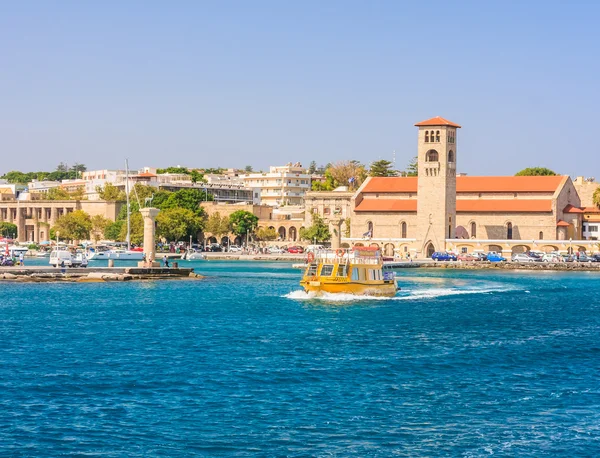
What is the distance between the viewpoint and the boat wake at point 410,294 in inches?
2185

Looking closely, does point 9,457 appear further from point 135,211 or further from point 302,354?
point 135,211

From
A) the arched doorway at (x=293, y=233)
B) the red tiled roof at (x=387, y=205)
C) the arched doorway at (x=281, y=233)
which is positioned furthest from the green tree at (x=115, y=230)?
the red tiled roof at (x=387, y=205)

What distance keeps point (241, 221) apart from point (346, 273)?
78.9 metres

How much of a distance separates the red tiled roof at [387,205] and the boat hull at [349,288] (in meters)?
57.9

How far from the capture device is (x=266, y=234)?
135m

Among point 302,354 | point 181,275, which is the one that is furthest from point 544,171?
point 302,354

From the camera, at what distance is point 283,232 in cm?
13912

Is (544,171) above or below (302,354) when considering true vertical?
above

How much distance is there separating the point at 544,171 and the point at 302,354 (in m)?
121

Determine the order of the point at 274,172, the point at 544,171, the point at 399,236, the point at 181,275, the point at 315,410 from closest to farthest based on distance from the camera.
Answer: the point at 315,410 < the point at 181,275 < the point at 399,236 < the point at 544,171 < the point at 274,172

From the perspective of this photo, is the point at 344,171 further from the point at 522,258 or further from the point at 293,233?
the point at 522,258

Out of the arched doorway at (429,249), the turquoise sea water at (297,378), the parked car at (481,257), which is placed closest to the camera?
the turquoise sea water at (297,378)

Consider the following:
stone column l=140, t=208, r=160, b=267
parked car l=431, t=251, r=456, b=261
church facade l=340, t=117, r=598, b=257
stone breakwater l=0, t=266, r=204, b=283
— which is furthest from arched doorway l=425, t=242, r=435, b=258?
stone breakwater l=0, t=266, r=204, b=283

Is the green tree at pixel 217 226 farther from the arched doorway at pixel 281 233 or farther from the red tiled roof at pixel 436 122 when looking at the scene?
the red tiled roof at pixel 436 122
